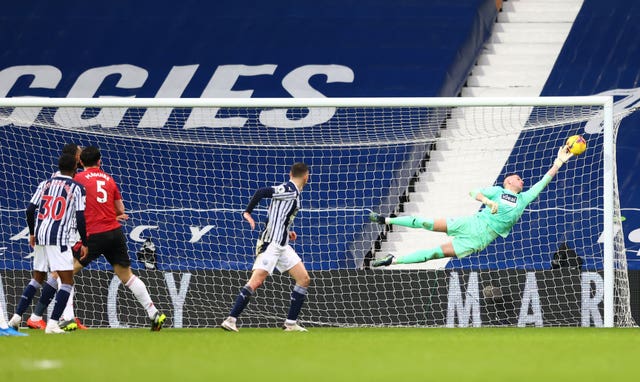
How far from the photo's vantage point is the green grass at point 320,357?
515 centimetres

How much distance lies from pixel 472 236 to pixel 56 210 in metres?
4.54

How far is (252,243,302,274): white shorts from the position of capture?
9.73 metres

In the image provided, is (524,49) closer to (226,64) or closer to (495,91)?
(495,91)

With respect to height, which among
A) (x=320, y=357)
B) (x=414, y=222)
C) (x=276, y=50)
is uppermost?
(x=276, y=50)

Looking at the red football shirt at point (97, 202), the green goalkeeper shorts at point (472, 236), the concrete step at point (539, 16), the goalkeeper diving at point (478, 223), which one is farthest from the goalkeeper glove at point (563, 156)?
the concrete step at point (539, 16)

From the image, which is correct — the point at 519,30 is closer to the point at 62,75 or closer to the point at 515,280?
the point at 515,280

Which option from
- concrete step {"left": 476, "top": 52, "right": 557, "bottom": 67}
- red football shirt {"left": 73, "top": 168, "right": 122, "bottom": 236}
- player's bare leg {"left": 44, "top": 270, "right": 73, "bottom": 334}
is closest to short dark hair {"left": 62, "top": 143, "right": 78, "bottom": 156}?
red football shirt {"left": 73, "top": 168, "right": 122, "bottom": 236}

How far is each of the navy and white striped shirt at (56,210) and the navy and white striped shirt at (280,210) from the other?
1.55m

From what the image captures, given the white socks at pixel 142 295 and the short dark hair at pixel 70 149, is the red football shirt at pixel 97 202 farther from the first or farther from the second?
the white socks at pixel 142 295

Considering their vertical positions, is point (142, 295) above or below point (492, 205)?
below

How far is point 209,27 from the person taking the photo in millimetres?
16266

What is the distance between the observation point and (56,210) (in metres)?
9.16

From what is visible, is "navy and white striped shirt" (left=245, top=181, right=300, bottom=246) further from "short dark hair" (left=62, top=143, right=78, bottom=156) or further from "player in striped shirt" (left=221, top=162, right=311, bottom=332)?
"short dark hair" (left=62, top=143, right=78, bottom=156)

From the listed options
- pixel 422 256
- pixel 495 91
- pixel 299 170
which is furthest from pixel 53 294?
pixel 495 91
